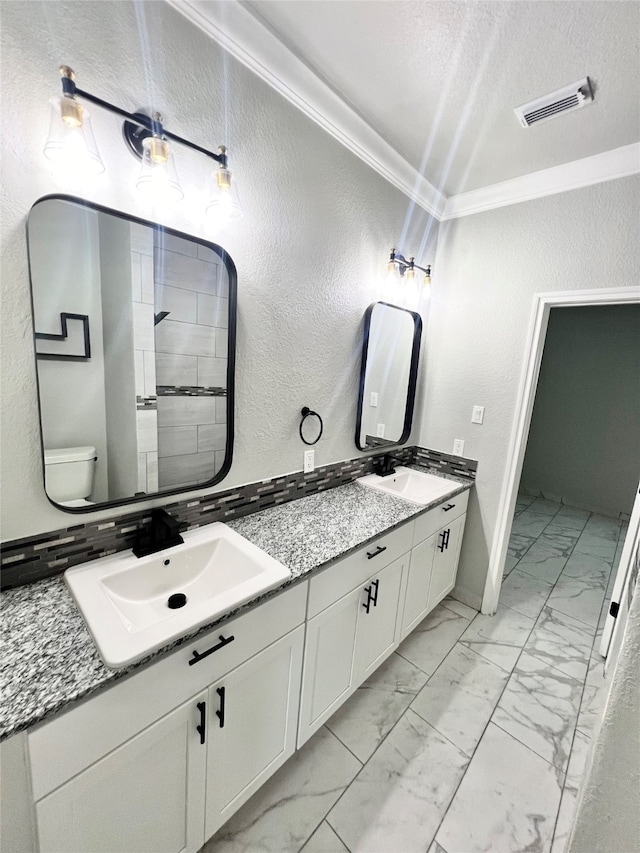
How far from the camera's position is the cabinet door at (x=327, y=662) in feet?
4.44

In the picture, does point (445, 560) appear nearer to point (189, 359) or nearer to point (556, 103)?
point (189, 359)

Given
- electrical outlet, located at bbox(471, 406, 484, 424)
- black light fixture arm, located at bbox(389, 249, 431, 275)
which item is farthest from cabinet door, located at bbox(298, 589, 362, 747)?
black light fixture arm, located at bbox(389, 249, 431, 275)

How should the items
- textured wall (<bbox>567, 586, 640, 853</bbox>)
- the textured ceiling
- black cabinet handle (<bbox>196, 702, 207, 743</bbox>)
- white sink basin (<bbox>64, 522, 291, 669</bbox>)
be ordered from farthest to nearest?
1. the textured ceiling
2. black cabinet handle (<bbox>196, 702, 207, 743</bbox>)
3. white sink basin (<bbox>64, 522, 291, 669</bbox>)
4. textured wall (<bbox>567, 586, 640, 853</bbox>)

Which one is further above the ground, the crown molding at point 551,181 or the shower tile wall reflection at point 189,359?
the crown molding at point 551,181

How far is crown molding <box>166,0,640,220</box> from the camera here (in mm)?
1227

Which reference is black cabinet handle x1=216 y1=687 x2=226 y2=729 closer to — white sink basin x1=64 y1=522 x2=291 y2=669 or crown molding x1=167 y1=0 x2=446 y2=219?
white sink basin x1=64 y1=522 x2=291 y2=669

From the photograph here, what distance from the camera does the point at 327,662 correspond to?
4.73 feet

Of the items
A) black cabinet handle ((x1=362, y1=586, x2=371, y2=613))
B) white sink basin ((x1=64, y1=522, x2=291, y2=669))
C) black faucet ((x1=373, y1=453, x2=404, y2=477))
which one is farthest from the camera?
black faucet ((x1=373, y1=453, x2=404, y2=477))

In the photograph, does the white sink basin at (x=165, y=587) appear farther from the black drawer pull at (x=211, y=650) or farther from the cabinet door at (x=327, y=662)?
the cabinet door at (x=327, y=662)

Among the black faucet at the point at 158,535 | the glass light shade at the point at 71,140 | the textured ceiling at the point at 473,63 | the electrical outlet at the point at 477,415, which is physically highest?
the textured ceiling at the point at 473,63

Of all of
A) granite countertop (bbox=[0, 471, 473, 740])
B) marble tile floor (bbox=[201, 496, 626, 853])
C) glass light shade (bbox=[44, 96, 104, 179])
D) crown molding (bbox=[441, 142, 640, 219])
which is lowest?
marble tile floor (bbox=[201, 496, 626, 853])

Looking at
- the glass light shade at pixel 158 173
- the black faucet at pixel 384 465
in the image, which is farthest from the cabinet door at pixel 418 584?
the glass light shade at pixel 158 173

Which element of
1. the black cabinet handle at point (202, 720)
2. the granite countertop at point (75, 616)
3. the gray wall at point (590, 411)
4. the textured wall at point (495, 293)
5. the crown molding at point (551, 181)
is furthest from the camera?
the gray wall at point (590, 411)

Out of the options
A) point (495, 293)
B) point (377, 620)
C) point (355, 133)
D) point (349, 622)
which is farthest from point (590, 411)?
point (349, 622)
